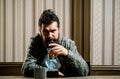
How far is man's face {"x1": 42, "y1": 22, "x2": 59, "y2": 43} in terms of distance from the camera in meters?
2.70

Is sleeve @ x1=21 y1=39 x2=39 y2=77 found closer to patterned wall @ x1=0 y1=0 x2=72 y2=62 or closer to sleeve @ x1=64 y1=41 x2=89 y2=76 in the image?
sleeve @ x1=64 y1=41 x2=89 y2=76

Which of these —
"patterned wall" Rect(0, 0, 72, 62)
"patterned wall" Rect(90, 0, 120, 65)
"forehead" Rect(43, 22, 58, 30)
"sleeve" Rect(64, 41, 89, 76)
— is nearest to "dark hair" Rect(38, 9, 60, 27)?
"forehead" Rect(43, 22, 58, 30)

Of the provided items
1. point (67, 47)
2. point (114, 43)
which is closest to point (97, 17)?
point (114, 43)

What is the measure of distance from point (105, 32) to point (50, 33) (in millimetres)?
1349

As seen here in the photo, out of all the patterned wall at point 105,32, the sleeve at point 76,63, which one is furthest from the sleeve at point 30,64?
the patterned wall at point 105,32

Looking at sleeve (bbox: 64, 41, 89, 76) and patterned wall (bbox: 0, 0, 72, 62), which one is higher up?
patterned wall (bbox: 0, 0, 72, 62)

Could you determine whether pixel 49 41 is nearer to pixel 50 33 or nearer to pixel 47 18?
pixel 50 33

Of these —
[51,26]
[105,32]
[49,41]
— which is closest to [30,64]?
[49,41]

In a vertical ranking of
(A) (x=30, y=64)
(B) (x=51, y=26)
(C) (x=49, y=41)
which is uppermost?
(B) (x=51, y=26)

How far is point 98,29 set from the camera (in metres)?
3.82

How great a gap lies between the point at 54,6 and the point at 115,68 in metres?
1.18

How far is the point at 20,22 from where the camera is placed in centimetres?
410

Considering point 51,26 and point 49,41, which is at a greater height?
point 51,26

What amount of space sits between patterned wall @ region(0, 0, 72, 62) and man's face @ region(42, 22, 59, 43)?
133cm
